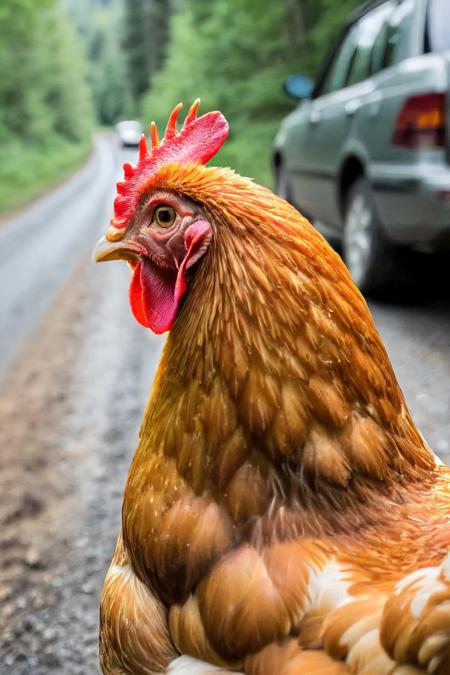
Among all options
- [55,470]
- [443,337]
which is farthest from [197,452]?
[443,337]

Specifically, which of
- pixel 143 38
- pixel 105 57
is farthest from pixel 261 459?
pixel 105 57

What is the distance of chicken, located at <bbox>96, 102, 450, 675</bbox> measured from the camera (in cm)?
130

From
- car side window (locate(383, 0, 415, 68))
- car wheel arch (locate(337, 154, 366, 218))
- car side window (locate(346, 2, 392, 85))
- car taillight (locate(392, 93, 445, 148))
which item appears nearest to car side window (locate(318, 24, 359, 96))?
car side window (locate(346, 2, 392, 85))

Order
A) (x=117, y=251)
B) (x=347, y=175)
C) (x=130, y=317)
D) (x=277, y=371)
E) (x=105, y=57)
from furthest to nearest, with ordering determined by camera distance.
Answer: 1. (x=105, y=57)
2. (x=130, y=317)
3. (x=347, y=175)
4. (x=117, y=251)
5. (x=277, y=371)

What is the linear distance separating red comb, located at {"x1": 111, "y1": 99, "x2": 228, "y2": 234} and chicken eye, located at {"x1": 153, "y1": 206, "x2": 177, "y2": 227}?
85 millimetres

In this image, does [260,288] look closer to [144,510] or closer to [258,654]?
[144,510]

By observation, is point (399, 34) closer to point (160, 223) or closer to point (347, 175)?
point (347, 175)

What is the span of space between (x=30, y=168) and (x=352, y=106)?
20495mm

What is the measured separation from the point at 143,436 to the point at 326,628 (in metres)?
0.67

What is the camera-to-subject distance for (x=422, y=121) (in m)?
4.14

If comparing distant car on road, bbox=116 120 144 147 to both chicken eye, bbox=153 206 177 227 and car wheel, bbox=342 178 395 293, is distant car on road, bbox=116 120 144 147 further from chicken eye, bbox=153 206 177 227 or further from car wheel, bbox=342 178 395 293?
car wheel, bbox=342 178 395 293

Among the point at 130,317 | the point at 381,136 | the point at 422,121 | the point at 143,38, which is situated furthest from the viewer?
the point at 143,38

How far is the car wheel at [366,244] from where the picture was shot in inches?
193

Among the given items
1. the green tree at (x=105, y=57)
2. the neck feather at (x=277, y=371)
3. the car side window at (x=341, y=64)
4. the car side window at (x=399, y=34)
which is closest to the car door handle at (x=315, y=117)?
the car side window at (x=341, y=64)
